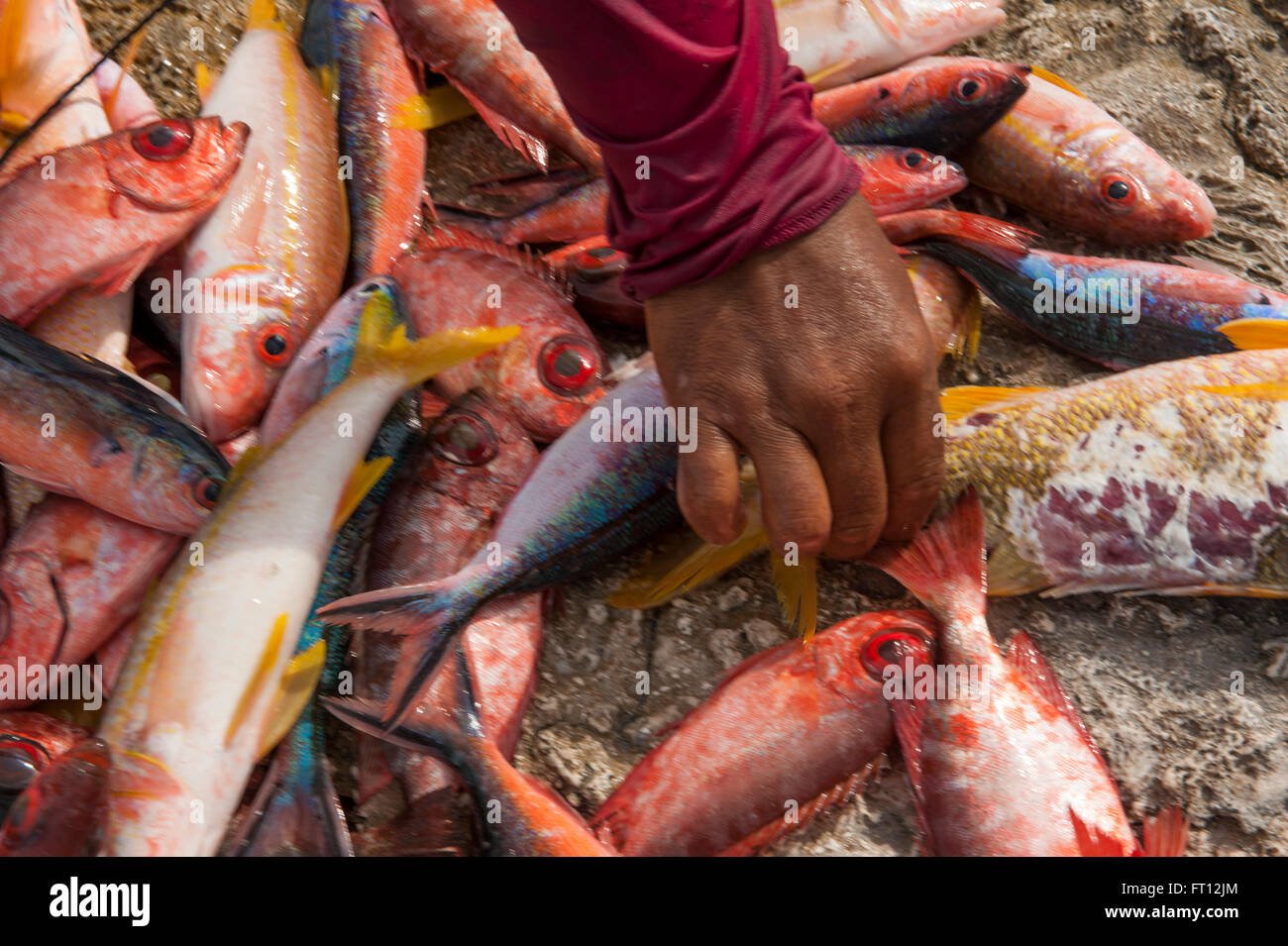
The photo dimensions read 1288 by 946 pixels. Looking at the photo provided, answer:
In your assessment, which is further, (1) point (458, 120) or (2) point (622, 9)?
(1) point (458, 120)

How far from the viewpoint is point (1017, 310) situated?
2.85 meters

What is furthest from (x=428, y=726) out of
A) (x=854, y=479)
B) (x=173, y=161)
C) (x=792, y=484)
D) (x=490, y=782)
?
(x=173, y=161)

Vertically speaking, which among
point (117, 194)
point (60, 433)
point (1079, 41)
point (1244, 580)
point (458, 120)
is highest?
point (1079, 41)

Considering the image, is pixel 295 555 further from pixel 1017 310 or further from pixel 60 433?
pixel 1017 310

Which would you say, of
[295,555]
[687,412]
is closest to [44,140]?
[295,555]

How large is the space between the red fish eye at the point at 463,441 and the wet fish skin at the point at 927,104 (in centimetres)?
158

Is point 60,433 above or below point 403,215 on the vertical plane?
below

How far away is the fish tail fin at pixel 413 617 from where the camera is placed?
2.18 m

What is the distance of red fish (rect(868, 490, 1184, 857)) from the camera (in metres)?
1.97

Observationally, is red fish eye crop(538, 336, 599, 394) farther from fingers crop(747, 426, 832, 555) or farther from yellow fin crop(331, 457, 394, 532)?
fingers crop(747, 426, 832, 555)

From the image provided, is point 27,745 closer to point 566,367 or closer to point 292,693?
point 292,693

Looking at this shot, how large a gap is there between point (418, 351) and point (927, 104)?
1853 millimetres

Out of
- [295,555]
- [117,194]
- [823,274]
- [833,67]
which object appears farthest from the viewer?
[833,67]

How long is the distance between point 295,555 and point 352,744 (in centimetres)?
48
